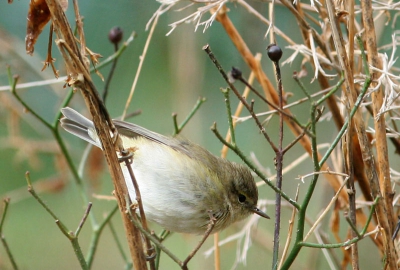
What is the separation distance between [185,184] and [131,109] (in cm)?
334

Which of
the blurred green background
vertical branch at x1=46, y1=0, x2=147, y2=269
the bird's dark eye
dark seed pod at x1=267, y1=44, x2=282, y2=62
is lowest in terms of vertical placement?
vertical branch at x1=46, y1=0, x2=147, y2=269

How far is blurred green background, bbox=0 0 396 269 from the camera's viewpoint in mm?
3605

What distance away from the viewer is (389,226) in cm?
165

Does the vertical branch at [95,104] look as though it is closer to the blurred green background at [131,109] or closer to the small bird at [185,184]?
the small bird at [185,184]

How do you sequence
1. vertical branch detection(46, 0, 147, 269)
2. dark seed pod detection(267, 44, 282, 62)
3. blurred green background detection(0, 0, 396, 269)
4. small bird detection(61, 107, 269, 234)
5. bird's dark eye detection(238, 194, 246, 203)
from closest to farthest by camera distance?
vertical branch detection(46, 0, 147, 269)
dark seed pod detection(267, 44, 282, 62)
small bird detection(61, 107, 269, 234)
bird's dark eye detection(238, 194, 246, 203)
blurred green background detection(0, 0, 396, 269)

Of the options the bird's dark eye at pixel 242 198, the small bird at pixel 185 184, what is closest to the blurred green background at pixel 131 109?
the small bird at pixel 185 184

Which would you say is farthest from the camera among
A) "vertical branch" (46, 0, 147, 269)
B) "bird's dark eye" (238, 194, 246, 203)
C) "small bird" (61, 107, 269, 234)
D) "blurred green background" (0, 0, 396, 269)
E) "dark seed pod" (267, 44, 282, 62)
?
"blurred green background" (0, 0, 396, 269)

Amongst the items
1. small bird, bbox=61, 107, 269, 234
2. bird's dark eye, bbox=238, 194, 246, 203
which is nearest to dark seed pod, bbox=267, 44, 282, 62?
small bird, bbox=61, 107, 269, 234

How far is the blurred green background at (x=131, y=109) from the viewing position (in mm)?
3605

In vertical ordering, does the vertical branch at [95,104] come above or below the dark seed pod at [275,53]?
below

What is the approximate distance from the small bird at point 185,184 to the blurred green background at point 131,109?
698 mm

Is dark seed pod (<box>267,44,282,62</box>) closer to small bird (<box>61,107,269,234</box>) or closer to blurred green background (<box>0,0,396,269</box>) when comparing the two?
small bird (<box>61,107,269,234</box>)

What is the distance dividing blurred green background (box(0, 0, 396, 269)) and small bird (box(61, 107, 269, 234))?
0.70m

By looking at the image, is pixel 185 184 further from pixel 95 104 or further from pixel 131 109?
pixel 131 109
